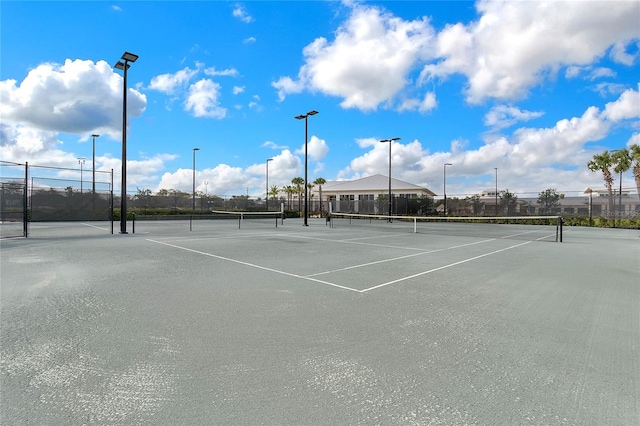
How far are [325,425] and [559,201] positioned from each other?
3645 cm

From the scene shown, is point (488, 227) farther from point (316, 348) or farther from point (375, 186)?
point (375, 186)

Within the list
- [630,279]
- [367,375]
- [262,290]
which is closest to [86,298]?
[262,290]

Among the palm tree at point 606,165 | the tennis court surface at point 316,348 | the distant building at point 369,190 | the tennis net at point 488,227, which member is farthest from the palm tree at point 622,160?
the tennis court surface at point 316,348

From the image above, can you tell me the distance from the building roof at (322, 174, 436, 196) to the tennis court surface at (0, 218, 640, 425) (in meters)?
64.9

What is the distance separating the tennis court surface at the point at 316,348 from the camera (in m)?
2.48

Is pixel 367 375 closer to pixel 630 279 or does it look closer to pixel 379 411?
pixel 379 411

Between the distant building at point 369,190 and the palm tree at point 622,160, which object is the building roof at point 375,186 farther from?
the palm tree at point 622,160

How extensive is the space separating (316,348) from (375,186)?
72.2 metres

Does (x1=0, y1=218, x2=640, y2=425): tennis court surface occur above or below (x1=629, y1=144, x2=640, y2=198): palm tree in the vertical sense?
below

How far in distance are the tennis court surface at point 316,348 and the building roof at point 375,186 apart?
64.9 meters

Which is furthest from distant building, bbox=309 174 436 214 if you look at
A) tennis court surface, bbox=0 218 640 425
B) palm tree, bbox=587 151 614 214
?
tennis court surface, bbox=0 218 640 425

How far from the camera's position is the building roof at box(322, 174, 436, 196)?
232ft

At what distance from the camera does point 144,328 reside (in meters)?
4.02

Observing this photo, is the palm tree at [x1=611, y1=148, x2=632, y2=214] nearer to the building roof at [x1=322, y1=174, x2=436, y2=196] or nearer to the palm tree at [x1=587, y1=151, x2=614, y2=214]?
the palm tree at [x1=587, y1=151, x2=614, y2=214]
